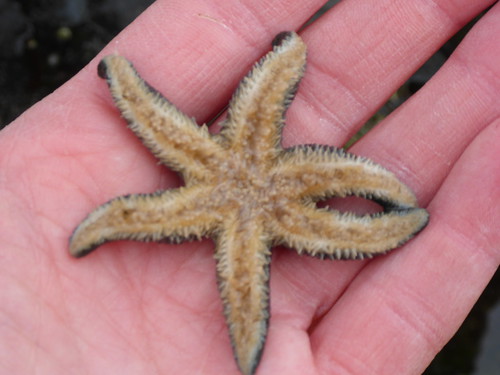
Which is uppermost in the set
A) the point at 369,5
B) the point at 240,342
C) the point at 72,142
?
the point at 72,142

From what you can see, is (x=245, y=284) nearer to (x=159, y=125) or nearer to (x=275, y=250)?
(x=275, y=250)

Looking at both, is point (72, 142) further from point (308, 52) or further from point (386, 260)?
point (386, 260)

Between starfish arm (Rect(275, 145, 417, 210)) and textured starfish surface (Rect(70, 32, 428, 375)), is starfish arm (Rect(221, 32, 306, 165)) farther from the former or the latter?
starfish arm (Rect(275, 145, 417, 210))

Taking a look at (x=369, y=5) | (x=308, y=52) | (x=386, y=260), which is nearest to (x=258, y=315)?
(x=386, y=260)

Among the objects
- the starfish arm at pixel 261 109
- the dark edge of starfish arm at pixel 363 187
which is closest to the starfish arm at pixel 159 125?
the starfish arm at pixel 261 109

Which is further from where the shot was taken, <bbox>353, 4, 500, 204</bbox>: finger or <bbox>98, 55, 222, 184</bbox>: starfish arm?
<bbox>353, 4, 500, 204</bbox>: finger

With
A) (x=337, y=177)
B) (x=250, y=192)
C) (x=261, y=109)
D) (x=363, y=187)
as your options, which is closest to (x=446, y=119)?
(x=363, y=187)

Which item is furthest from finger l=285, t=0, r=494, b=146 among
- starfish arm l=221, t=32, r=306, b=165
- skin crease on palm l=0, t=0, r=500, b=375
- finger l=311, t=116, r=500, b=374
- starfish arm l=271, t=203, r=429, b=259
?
finger l=311, t=116, r=500, b=374
